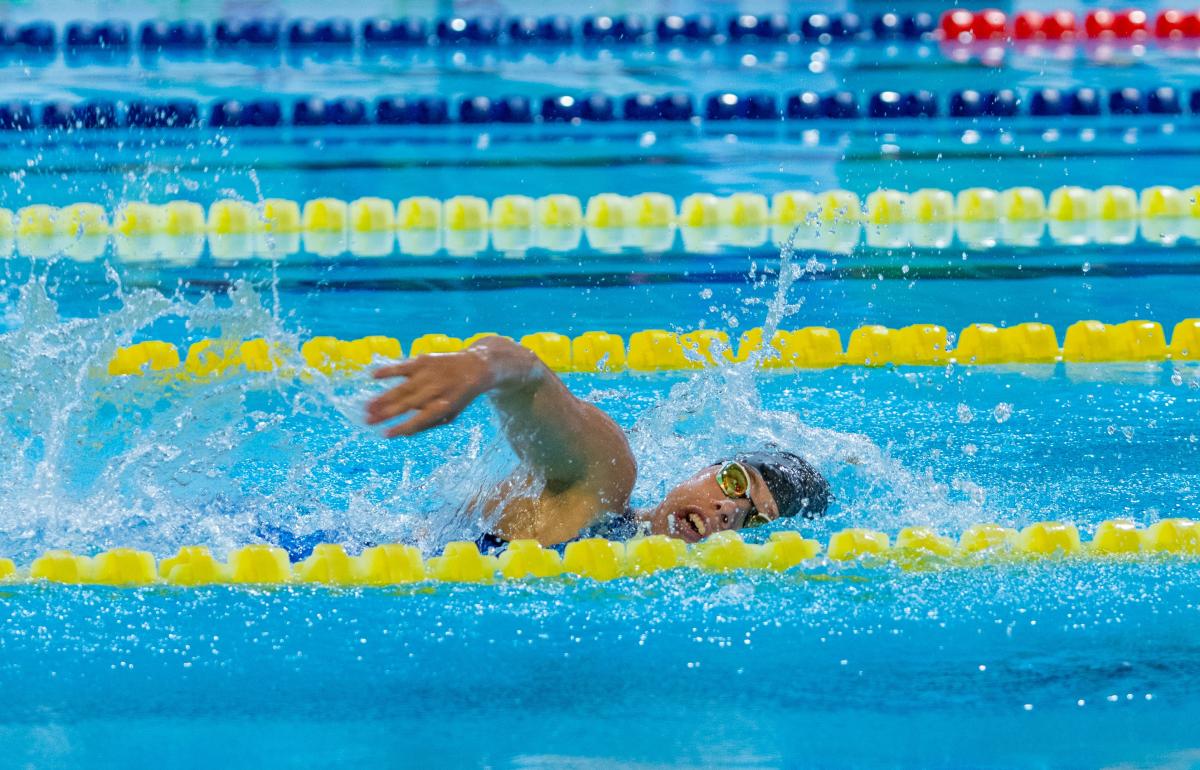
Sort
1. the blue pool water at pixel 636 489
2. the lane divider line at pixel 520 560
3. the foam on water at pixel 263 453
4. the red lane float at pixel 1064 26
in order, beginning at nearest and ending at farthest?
the blue pool water at pixel 636 489 < the lane divider line at pixel 520 560 < the foam on water at pixel 263 453 < the red lane float at pixel 1064 26

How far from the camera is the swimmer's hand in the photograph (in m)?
2.19

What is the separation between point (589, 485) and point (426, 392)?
0.65m

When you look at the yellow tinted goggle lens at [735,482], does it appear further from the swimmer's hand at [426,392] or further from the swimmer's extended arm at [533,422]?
the swimmer's hand at [426,392]

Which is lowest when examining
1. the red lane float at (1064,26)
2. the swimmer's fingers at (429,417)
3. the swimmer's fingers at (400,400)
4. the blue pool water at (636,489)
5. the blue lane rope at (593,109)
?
the blue pool water at (636,489)

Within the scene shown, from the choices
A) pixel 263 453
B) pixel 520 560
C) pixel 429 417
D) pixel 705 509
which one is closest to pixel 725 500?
pixel 705 509

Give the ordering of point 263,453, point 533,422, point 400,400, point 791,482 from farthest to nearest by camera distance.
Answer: point 263,453
point 791,482
point 533,422
point 400,400

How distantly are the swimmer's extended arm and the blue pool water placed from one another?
0.12 metres

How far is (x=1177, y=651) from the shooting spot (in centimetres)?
256

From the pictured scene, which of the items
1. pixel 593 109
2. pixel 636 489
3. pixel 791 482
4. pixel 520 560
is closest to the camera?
pixel 520 560

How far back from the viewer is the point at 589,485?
2.83 meters

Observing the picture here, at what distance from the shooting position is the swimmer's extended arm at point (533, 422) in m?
2.23

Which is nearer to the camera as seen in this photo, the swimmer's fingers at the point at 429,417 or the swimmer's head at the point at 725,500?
the swimmer's fingers at the point at 429,417

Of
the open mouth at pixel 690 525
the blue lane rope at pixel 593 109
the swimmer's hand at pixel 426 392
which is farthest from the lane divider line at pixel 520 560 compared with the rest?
the blue lane rope at pixel 593 109

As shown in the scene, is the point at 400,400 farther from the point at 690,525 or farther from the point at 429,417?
the point at 690,525
